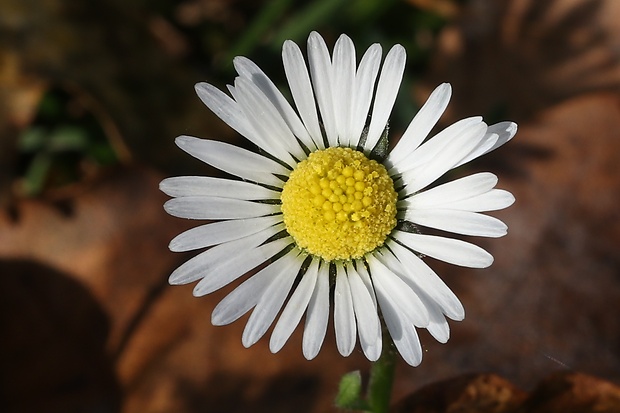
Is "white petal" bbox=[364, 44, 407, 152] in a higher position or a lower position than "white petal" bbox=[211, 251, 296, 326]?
higher

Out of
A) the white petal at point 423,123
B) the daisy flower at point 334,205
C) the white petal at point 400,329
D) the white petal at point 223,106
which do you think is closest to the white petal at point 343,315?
the daisy flower at point 334,205

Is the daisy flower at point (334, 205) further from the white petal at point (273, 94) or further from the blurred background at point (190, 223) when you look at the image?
the blurred background at point (190, 223)

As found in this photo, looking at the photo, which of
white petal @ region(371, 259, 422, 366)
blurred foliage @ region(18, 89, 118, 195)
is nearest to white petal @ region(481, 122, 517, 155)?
white petal @ region(371, 259, 422, 366)

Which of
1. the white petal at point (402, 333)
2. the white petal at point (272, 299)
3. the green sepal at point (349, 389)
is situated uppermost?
the white petal at point (272, 299)

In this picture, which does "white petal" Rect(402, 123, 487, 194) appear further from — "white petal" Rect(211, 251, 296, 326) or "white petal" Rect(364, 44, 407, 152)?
"white petal" Rect(211, 251, 296, 326)

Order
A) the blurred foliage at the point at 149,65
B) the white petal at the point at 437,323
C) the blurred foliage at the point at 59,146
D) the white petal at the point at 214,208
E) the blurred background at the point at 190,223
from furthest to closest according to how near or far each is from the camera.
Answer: the blurred foliage at the point at 59,146 → the blurred foliage at the point at 149,65 → the blurred background at the point at 190,223 → the white petal at the point at 214,208 → the white petal at the point at 437,323

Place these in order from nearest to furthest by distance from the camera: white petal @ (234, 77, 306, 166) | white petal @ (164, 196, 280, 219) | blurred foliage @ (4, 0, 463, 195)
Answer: white petal @ (164, 196, 280, 219) → white petal @ (234, 77, 306, 166) → blurred foliage @ (4, 0, 463, 195)
